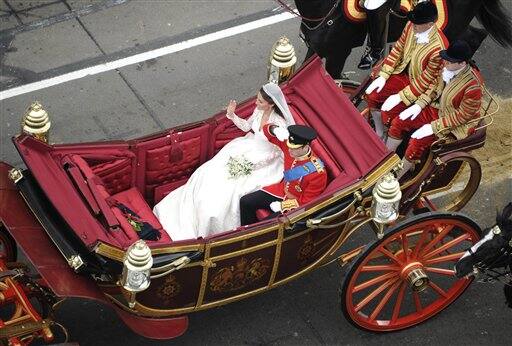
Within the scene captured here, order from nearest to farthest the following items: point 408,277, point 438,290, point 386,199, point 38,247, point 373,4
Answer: point 38,247 < point 386,199 < point 408,277 < point 438,290 < point 373,4

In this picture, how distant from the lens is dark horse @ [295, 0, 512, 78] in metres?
7.29

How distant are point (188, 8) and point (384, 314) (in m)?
4.18

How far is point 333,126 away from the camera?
19.2 feet

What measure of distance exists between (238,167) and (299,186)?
47 cm

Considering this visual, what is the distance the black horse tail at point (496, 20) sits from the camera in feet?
25.0

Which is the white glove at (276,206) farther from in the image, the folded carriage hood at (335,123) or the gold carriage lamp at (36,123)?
the gold carriage lamp at (36,123)

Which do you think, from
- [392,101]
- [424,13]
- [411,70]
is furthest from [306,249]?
[424,13]

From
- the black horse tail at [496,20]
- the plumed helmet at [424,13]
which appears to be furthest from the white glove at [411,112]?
the black horse tail at [496,20]

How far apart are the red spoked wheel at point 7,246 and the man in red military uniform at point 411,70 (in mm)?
2618

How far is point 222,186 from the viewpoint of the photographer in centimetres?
591

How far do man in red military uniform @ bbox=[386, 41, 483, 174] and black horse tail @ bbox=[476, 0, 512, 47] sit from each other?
6.07ft

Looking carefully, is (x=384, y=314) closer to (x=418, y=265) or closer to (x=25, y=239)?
(x=418, y=265)

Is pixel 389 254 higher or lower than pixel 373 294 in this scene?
higher

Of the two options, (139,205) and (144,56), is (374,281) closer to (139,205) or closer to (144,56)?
(139,205)
